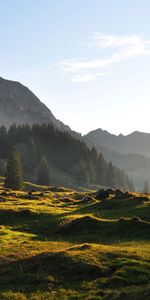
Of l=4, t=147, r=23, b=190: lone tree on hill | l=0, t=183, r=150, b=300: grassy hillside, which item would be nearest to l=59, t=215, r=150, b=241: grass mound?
l=0, t=183, r=150, b=300: grassy hillside

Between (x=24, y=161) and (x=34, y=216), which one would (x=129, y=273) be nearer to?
(x=34, y=216)

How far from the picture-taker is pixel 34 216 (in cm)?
4991

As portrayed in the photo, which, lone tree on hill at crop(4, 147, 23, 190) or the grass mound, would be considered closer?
the grass mound

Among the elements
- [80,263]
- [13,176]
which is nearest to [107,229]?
[80,263]

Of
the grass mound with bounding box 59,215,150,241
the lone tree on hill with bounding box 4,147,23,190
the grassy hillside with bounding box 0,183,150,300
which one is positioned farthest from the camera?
the lone tree on hill with bounding box 4,147,23,190

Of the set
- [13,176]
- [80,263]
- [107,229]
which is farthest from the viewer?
[13,176]

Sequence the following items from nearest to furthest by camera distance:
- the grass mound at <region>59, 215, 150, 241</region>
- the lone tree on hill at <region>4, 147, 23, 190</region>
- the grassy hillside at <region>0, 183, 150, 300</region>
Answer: the grassy hillside at <region>0, 183, 150, 300</region>
the grass mound at <region>59, 215, 150, 241</region>
the lone tree on hill at <region>4, 147, 23, 190</region>

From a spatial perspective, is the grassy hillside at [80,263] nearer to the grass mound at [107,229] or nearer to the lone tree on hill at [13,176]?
the grass mound at [107,229]

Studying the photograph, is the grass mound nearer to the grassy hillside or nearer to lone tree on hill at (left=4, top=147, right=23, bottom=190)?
the grassy hillside

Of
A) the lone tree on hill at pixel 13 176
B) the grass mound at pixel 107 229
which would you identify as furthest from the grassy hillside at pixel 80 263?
the lone tree on hill at pixel 13 176

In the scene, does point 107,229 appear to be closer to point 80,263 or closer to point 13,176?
point 80,263

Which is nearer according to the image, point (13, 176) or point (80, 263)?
point (80, 263)

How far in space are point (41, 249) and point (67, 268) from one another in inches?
336

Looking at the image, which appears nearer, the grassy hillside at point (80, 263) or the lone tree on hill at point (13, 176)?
the grassy hillside at point (80, 263)
